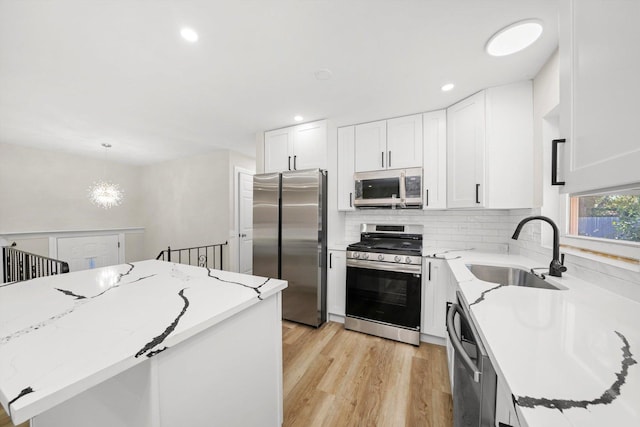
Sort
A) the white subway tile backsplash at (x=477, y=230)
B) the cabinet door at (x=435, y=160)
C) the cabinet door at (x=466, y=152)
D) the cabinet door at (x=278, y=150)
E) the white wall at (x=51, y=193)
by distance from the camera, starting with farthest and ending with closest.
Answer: the white wall at (x=51, y=193)
the cabinet door at (x=278, y=150)
the cabinet door at (x=435, y=160)
the cabinet door at (x=466, y=152)
the white subway tile backsplash at (x=477, y=230)

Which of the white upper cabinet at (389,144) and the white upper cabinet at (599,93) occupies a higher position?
the white upper cabinet at (389,144)

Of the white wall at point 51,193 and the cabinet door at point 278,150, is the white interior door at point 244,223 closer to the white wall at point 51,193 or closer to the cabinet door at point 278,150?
the cabinet door at point 278,150

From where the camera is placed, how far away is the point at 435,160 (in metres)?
2.44

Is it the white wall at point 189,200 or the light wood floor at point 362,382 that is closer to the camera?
the light wood floor at point 362,382

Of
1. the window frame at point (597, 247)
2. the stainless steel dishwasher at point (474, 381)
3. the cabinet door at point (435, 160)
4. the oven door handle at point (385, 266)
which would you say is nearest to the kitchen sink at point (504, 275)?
the window frame at point (597, 247)

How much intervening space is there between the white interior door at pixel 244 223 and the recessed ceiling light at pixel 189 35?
278 cm

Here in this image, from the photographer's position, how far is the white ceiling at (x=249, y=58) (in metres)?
1.30

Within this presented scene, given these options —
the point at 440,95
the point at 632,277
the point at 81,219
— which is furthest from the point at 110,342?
the point at 81,219

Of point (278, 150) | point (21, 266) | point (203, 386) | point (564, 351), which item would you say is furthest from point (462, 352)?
point (21, 266)

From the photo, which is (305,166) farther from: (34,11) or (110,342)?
(110,342)

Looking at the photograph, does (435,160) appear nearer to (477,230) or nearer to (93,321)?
(477,230)

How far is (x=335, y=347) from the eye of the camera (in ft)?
7.42

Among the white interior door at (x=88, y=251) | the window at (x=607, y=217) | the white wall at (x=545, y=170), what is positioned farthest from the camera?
the white interior door at (x=88, y=251)

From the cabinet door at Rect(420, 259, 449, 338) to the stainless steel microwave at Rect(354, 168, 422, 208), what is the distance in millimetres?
663
